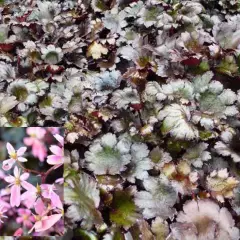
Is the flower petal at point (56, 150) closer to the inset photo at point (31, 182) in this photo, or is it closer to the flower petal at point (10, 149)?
the inset photo at point (31, 182)

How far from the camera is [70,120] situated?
1.51 m

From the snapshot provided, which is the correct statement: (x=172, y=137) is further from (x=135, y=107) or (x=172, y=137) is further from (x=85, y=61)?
(x=85, y=61)

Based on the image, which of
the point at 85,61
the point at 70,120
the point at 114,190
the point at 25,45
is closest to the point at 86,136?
the point at 70,120

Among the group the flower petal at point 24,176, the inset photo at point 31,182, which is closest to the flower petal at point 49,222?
the inset photo at point 31,182

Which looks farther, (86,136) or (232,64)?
(232,64)

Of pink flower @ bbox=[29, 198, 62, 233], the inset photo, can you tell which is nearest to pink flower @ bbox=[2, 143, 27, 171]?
the inset photo

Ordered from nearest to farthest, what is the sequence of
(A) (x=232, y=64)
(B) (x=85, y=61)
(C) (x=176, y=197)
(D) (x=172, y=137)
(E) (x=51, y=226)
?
(E) (x=51, y=226)
(C) (x=176, y=197)
(D) (x=172, y=137)
(A) (x=232, y=64)
(B) (x=85, y=61)

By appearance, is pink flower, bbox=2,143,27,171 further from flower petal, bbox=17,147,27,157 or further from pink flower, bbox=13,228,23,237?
pink flower, bbox=13,228,23,237

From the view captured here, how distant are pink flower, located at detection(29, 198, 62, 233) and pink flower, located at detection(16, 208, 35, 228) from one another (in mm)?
13

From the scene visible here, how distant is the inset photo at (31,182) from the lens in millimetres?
1201

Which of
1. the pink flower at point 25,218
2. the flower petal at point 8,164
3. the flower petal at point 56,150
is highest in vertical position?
the flower petal at point 56,150

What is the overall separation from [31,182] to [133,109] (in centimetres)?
46

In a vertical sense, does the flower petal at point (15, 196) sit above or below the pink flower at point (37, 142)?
below

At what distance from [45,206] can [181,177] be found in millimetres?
403
